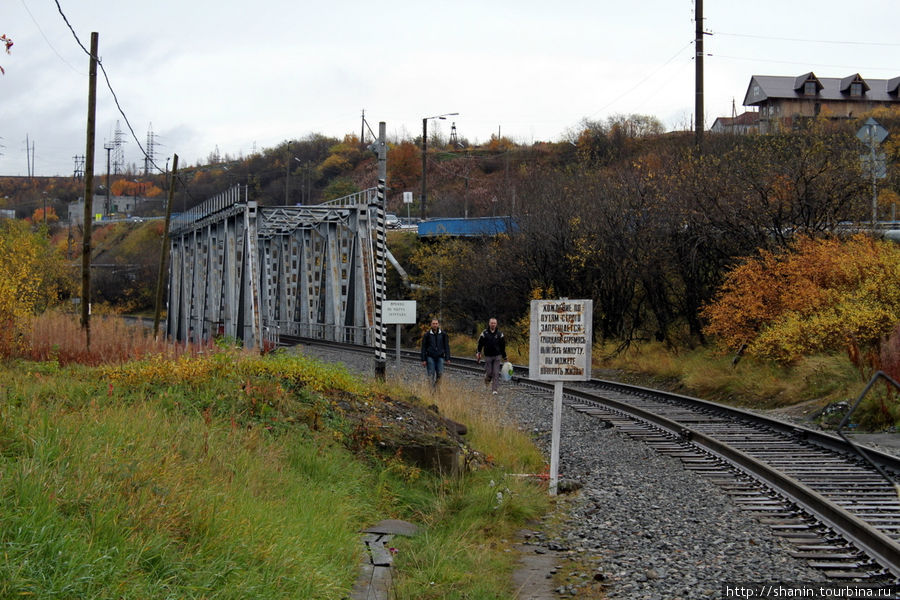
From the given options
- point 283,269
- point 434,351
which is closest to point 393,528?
point 434,351

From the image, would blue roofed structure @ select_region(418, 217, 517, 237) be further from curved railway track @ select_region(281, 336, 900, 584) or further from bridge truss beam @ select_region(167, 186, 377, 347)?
curved railway track @ select_region(281, 336, 900, 584)

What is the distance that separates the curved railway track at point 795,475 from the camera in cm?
760

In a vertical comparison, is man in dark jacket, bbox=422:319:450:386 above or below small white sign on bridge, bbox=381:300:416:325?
below

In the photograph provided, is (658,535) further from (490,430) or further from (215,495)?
(490,430)

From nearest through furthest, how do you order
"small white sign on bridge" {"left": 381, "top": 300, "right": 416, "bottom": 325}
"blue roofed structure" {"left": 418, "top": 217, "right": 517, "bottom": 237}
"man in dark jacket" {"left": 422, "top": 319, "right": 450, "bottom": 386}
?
"man in dark jacket" {"left": 422, "top": 319, "right": 450, "bottom": 386}
"small white sign on bridge" {"left": 381, "top": 300, "right": 416, "bottom": 325}
"blue roofed structure" {"left": 418, "top": 217, "right": 517, "bottom": 237}

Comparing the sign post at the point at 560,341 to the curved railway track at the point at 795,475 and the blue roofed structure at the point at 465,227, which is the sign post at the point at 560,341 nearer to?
the curved railway track at the point at 795,475

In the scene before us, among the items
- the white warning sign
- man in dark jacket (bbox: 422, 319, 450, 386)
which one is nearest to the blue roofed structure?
man in dark jacket (bbox: 422, 319, 450, 386)

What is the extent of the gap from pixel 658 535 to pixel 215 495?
4.14 meters

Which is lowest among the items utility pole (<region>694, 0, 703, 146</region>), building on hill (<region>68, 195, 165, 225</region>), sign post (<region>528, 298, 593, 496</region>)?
sign post (<region>528, 298, 593, 496</region>)

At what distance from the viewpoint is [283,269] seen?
56625 mm

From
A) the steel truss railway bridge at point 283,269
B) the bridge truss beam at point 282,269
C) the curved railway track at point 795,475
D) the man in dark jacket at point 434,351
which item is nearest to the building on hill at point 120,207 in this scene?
the bridge truss beam at point 282,269

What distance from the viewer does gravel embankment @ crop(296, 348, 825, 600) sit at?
703 cm

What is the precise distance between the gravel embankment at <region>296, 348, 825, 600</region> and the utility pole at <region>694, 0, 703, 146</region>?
20887mm

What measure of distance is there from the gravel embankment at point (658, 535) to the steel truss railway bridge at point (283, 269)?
21387 millimetres
